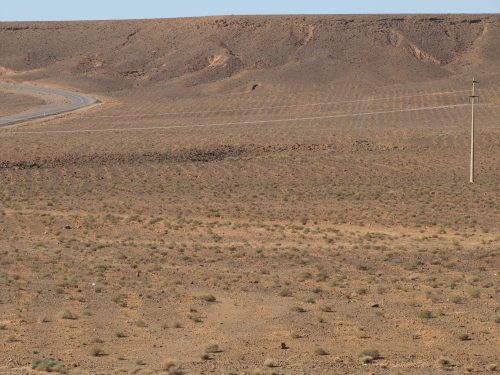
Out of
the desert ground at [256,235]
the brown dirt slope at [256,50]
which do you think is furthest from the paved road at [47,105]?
the brown dirt slope at [256,50]

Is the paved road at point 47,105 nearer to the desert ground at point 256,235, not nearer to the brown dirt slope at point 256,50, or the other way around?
the desert ground at point 256,235

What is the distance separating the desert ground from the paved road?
7.34 feet

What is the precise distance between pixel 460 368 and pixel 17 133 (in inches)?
2150

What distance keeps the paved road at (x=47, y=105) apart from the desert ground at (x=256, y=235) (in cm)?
224

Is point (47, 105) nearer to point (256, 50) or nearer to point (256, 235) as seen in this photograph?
point (256, 50)

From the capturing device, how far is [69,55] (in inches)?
5541

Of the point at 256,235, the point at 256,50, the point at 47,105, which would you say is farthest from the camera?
the point at 256,50

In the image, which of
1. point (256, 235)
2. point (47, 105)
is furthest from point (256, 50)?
point (256, 235)

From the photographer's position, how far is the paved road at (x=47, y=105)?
79912mm

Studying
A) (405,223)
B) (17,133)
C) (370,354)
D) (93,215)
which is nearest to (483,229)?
(405,223)

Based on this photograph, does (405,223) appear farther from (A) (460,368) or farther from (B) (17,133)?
(B) (17,133)

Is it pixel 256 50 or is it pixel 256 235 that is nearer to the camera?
pixel 256 235

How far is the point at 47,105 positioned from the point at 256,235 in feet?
221

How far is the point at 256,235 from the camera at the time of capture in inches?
1168
